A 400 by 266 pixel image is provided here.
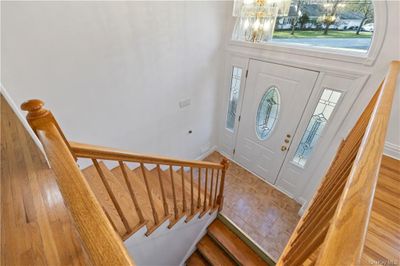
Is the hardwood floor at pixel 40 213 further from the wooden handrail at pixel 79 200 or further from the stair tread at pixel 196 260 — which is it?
the stair tread at pixel 196 260

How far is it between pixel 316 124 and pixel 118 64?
274cm

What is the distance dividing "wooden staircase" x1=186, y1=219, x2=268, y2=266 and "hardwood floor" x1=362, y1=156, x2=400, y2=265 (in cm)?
166

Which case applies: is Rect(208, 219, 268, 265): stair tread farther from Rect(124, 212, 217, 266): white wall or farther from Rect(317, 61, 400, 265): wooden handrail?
Rect(317, 61, 400, 265): wooden handrail

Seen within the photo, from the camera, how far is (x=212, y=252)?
2.46 metres

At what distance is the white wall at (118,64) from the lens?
1486 millimetres

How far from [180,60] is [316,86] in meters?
1.90

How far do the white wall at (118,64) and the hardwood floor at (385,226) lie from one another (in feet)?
8.12

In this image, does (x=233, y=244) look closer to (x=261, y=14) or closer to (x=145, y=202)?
(x=145, y=202)

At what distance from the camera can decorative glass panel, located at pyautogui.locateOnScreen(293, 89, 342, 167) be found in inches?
90.0

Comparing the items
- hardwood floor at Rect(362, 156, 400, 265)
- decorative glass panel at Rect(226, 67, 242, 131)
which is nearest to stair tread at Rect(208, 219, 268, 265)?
hardwood floor at Rect(362, 156, 400, 265)

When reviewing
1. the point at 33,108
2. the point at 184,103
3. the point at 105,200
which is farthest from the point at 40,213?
the point at 184,103

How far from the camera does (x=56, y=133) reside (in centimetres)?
75

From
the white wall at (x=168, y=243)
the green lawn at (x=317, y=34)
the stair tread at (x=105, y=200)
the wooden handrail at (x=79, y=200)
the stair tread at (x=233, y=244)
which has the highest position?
the green lawn at (x=317, y=34)

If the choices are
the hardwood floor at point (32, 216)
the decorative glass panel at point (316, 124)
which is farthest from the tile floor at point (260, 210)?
the hardwood floor at point (32, 216)
